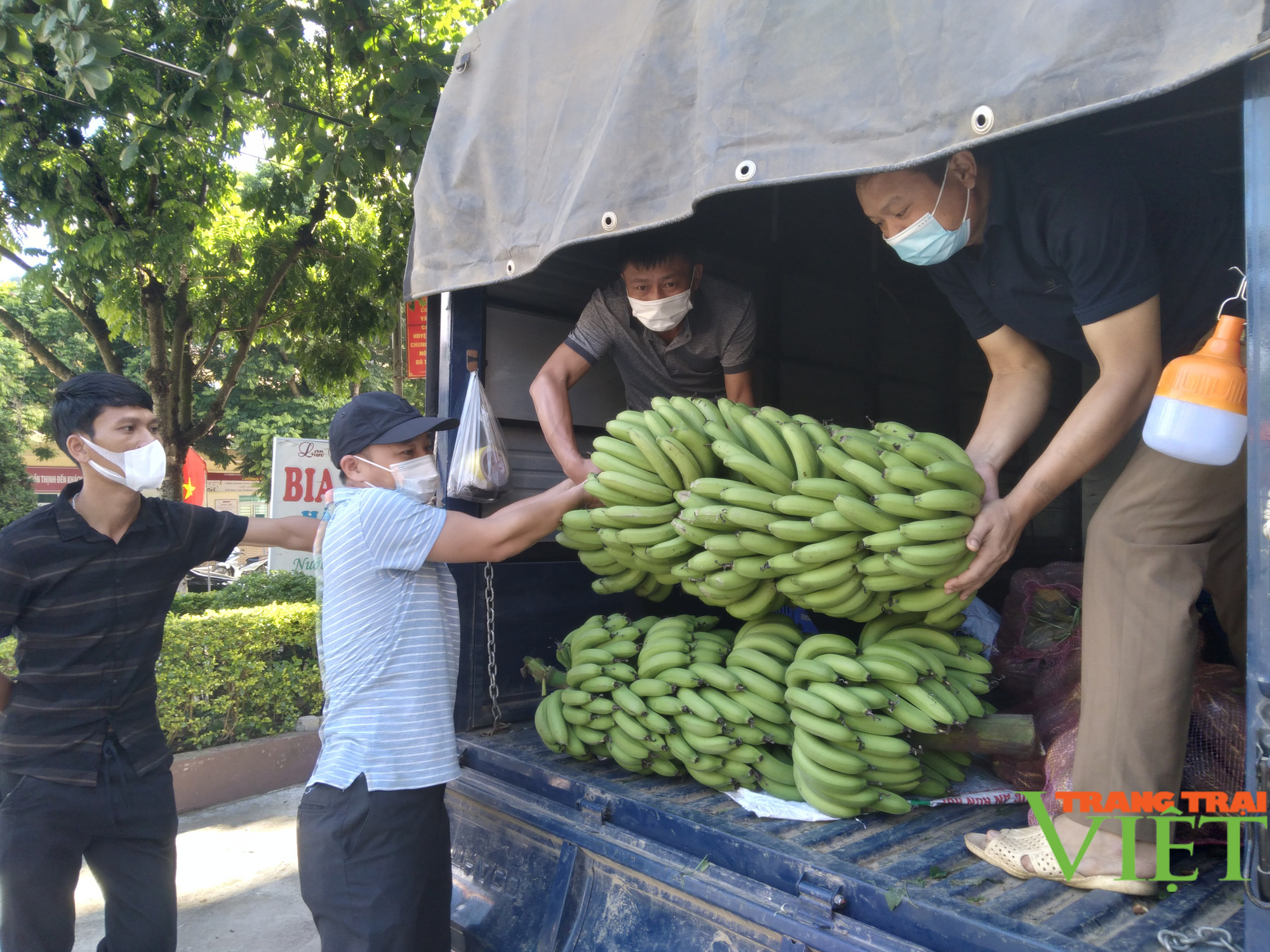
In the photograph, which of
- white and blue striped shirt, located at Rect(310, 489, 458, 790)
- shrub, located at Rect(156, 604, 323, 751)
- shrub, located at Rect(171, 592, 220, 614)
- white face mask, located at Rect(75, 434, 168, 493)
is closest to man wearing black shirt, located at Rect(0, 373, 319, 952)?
white face mask, located at Rect(75, 434, 168, 493)

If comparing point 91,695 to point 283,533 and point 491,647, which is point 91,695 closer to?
point 283,533

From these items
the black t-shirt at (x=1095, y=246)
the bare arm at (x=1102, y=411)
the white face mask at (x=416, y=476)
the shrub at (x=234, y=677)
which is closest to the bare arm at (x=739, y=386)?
the black t-shirt at (x=1095, y=246)

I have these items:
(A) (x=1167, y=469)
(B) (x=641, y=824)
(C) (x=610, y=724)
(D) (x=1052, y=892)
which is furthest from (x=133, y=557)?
(A) (x=1167, y=469)

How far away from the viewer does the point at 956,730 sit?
8.02 feet

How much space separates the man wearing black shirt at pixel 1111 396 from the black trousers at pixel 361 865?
5.06 ft

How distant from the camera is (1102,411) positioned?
6.84 ft

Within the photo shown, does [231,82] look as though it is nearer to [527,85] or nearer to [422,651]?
[527,85]

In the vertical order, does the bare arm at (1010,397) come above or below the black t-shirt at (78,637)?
above

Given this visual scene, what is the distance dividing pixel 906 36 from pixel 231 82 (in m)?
4.99

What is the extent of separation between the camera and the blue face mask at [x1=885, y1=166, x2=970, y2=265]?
2.28 metres

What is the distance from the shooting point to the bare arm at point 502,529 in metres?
2.53

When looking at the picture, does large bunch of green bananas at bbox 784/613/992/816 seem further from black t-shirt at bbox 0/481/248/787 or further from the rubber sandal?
black t-shirt at bbox 0/481/248/787

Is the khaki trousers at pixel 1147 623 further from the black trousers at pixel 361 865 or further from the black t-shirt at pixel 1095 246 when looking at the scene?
the black trousers at pixel 361 865

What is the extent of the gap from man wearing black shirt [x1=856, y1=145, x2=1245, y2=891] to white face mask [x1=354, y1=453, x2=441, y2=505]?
62.0 inches
